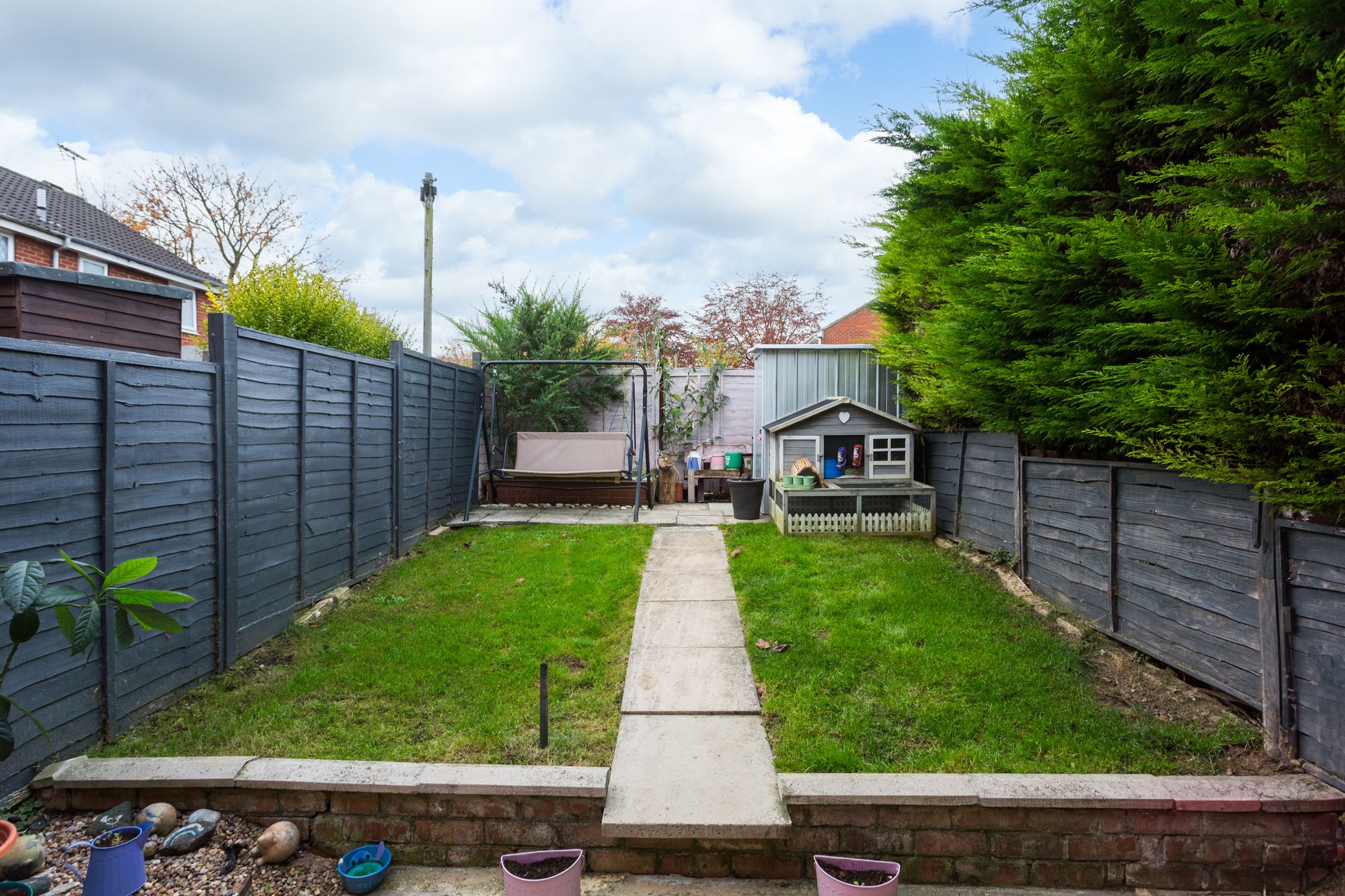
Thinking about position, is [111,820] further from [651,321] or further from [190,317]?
[651,321]

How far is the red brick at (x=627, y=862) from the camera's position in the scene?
2.18 m

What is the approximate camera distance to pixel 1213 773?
236 centimetres

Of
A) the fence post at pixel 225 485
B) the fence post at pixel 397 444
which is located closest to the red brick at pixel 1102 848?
the fence post at pixel 225 485

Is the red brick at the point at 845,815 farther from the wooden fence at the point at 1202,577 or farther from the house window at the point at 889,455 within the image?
the house window at the point at 889,455

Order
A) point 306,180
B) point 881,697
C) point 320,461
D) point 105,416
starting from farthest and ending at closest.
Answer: point 306,180, point 320,461, point 881,697, point 105,416

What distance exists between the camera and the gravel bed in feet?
6.45

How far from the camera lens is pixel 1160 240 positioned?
8.04ft

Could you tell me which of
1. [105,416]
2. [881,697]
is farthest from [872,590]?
[105,416]

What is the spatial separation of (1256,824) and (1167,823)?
303 mm

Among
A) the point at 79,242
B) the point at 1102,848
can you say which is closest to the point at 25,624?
the point at 1102,848

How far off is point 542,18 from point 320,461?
4704mm

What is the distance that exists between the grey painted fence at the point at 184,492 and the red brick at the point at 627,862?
7.02ft

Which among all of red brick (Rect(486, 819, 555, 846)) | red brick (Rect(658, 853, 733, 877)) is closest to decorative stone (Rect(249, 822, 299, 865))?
red brick (Rect(486, 819, 555, 846))

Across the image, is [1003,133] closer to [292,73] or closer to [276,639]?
[276,639]
